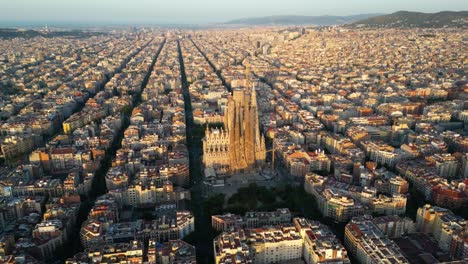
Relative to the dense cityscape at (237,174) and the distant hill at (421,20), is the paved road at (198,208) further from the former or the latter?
the distant hill at (421,20)

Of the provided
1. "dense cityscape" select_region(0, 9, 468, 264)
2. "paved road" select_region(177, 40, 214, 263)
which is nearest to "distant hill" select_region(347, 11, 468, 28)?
"dense cityscape" select_region(0, 9, 468, 264)

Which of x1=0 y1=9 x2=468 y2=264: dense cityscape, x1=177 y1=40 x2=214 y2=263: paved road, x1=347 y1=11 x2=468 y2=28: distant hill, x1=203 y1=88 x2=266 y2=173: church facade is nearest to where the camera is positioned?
x1=0 y1=9 x2=468 y2=264: dense cityscape

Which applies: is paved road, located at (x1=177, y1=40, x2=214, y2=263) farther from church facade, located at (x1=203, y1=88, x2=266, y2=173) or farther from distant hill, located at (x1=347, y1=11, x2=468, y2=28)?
distant hill, located at (x1=347, y1=11, x2=468, y2=28)

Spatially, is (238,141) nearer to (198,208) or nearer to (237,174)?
(237,174)

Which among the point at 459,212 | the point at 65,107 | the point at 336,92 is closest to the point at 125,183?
the point at 459,212

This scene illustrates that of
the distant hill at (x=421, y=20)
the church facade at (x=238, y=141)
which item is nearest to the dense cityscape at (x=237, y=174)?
the church facade at (x=238, y=141)

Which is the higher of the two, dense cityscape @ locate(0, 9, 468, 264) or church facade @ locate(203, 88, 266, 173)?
church facade @ locate(203, 88, 266, 173)
